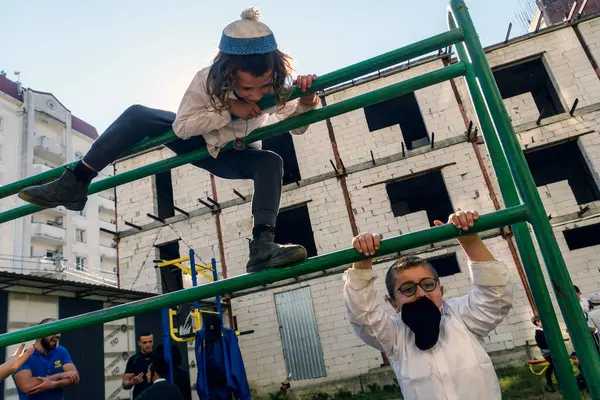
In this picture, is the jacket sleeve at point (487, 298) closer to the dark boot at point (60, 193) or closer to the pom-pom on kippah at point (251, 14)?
the pom-pom on kippah at point (251, 14)

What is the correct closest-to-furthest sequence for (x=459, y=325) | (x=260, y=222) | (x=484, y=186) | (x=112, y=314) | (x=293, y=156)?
(x=112, y=314) → (x=260, y=222) → (x=459, y=325) → (x=484, y=186) → (x=293, y=156)

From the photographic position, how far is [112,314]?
146cm

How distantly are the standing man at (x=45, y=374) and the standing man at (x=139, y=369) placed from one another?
36.4 inches

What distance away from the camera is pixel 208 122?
1.68m

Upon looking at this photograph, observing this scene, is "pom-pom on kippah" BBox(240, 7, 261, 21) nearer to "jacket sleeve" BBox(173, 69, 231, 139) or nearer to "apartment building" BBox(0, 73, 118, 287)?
"jacket sleeve" BBox(173, 69, 231, 139)

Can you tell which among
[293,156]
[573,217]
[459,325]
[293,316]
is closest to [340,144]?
[293,156]

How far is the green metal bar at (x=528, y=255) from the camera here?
4.10 feet

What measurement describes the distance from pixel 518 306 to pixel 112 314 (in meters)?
10.8

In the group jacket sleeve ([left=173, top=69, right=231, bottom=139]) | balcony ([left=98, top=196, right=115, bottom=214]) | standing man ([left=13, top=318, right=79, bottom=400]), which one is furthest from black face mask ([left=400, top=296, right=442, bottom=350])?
balcony ([left=98, top=196, right=115, bottom=214])

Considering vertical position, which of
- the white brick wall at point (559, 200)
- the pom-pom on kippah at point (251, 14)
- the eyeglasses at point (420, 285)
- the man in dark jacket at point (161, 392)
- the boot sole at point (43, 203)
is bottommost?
the man in dark jacket at point (161, 392)

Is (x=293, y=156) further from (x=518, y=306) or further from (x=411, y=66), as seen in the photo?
(x=518, y=306)

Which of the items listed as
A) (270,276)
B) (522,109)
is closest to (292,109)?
(270,276)

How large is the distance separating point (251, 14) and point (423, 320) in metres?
1.53

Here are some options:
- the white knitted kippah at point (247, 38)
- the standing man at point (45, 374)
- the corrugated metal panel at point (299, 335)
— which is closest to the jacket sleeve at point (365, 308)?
the white knitted kippah at point (247, 38)
